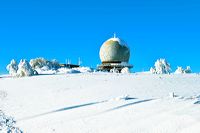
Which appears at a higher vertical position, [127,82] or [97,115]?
[127,82]

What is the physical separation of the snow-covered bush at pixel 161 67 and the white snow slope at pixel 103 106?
23901 mm

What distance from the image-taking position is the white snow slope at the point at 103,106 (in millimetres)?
23594

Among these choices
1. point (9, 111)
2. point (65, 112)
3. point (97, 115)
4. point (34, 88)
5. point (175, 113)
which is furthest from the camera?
point (34, 88)

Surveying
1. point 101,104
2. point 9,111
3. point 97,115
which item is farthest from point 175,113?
point 9,111

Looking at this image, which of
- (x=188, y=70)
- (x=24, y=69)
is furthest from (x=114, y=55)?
(x=24, y=69)

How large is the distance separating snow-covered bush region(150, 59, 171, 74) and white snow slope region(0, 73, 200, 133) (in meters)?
23.9

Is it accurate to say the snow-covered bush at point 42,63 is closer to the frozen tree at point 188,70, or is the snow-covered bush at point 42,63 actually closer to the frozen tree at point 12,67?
the frozen tree at point 12,67

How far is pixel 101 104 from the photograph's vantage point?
32.0m

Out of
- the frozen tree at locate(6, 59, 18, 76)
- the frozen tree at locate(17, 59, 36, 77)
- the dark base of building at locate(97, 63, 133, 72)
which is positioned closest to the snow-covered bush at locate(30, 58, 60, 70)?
the dark base of building at locate(97, 63, 133, 72)

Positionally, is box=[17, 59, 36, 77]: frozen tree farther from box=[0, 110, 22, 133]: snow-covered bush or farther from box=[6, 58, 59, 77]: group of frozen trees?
box=[0, 110, 22, 133]: snow-covered bush

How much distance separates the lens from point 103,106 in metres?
31.0

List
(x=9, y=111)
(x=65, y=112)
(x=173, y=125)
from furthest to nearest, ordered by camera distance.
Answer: (x=9, y=111)
(x=65, y=112)
(x=173, y=125)

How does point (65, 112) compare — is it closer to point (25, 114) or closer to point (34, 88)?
point (25, 114)

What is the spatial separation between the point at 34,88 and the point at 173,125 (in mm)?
27643
